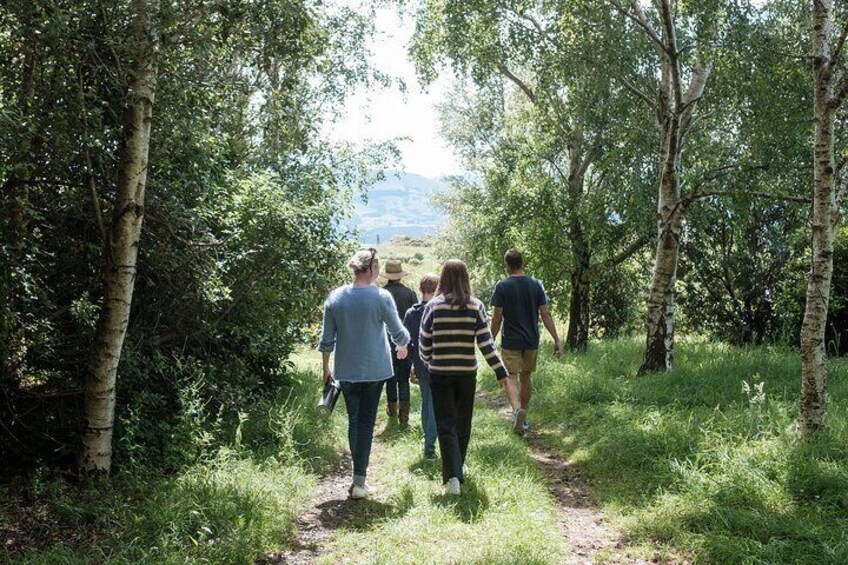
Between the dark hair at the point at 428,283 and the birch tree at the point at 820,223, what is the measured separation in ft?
12.9

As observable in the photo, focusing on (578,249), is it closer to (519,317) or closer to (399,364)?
(519,317)

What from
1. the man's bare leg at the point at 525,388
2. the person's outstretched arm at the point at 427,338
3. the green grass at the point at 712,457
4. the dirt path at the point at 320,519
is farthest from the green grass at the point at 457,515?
the person's outstretched arm at the point at 427,338

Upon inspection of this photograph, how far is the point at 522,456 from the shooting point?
7.41 meters

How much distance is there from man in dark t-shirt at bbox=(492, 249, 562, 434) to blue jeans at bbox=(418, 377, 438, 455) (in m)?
1.39

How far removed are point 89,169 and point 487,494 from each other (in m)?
4.50

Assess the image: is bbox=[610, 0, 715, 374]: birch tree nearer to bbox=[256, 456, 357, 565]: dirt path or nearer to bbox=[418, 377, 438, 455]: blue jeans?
bbox=[418, 377, 438, 455]: blue jeans

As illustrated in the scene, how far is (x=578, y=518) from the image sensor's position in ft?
19.7

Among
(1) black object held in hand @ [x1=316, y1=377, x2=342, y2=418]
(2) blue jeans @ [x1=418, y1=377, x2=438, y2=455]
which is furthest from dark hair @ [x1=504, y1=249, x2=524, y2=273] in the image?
(1) black object held in hand @ [x1=316, y1=377, x2=342, y2=418]

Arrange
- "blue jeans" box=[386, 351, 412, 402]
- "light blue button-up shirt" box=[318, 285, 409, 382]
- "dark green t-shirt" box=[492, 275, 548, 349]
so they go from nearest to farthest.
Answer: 1. "light blue button-up shirt" box=[318, 285, 409, 382]
2. "dark green t-shirt" box=[492, 275, 548, 349]
3. "blue jeans" box=[386, 351, 412, 402]

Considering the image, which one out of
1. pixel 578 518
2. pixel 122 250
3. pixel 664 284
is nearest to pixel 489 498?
pixel 578 518

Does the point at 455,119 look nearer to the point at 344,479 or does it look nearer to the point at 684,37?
the point at 684,37

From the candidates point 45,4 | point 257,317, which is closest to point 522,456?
point 257,317

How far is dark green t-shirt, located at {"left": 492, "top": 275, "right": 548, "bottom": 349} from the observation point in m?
8.58

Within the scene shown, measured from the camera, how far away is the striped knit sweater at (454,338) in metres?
6.30
